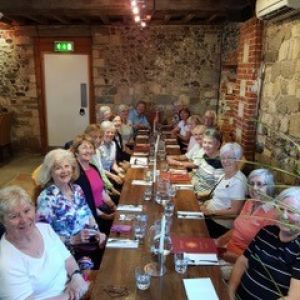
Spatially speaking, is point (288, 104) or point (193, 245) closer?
point (193, 245)

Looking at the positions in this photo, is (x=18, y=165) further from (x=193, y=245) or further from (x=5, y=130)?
(x=193, y=245)

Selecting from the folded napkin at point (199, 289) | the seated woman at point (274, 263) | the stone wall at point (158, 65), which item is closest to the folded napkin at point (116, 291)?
the folded napkin at point (199, 289)

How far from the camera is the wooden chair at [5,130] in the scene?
654cm

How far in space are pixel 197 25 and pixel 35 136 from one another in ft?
12.7

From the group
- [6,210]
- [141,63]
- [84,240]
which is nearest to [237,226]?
[84,240]

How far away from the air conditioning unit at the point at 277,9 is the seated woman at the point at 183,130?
271 cm

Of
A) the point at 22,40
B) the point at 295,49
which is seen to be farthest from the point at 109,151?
the point at 22,40

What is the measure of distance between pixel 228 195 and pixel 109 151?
184 cm

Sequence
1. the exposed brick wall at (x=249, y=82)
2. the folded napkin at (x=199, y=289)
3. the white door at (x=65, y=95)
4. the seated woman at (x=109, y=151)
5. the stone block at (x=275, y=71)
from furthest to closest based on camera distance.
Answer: the white door at (x=65, y=95) < the seated woman at (x=109, y=151) < the exposed brick wall at (x=249, y=82) < the stone block at (x=275, y=71) < the folded napkin at (x=199, y=289)

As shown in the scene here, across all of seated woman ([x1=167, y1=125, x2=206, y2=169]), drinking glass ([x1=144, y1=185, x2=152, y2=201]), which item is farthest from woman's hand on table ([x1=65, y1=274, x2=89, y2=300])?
seated woman ([x1=167, y1=125, x2=206, y2=169])

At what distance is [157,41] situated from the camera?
6.66 metres

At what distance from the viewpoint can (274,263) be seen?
1.76 meters

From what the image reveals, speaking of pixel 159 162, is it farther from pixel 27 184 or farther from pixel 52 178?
pixel 52 178

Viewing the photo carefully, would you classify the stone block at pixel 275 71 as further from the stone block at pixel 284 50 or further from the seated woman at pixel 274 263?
the seated woman at pixel 274 263
